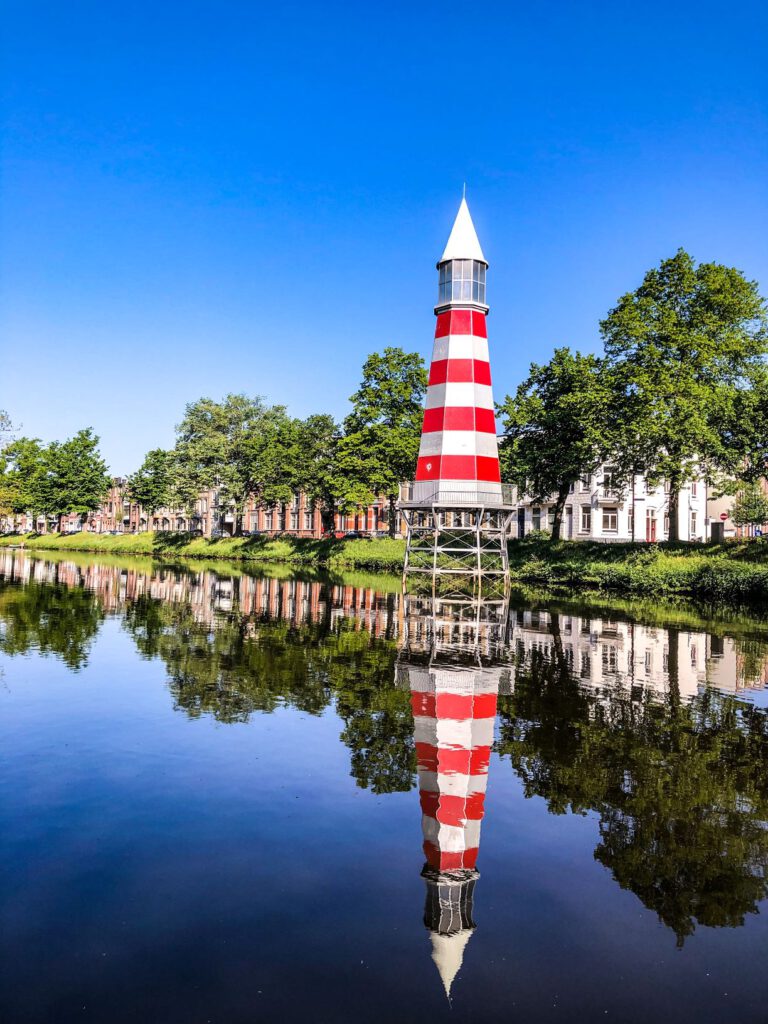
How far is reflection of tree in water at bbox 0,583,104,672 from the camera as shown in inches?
657

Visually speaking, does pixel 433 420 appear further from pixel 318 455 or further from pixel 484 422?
pixel 318 455

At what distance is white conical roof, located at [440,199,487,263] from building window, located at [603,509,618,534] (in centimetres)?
3939

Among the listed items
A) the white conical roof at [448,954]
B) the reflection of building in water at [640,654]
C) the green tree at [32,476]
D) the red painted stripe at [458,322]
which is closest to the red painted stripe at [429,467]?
the red painted stripe at [458,322]

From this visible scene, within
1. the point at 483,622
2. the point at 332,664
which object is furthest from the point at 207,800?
the point at 483,622

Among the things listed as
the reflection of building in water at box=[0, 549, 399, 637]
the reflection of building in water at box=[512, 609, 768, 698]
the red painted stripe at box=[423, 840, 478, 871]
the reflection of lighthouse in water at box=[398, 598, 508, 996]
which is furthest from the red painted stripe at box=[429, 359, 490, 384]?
the red painted stripe at box=[423, 840, 478, 871]

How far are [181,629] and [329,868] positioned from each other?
51.4 ft

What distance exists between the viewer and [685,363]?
131 feet

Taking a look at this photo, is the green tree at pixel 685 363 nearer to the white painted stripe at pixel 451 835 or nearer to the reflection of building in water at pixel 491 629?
the reflection of building in water at pixel 491 629

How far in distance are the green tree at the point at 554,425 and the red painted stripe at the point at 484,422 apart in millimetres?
12724

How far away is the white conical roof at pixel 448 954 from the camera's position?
472cm

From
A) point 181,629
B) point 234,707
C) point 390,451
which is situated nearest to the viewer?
point 234,707

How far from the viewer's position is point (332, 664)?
15562mm

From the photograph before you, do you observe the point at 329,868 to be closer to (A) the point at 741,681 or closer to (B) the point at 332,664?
(B) the point at 332,664

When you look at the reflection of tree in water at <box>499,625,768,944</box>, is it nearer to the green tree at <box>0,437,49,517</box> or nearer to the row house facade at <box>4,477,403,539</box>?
the row house facade at <box>4,477,403,539</box>
